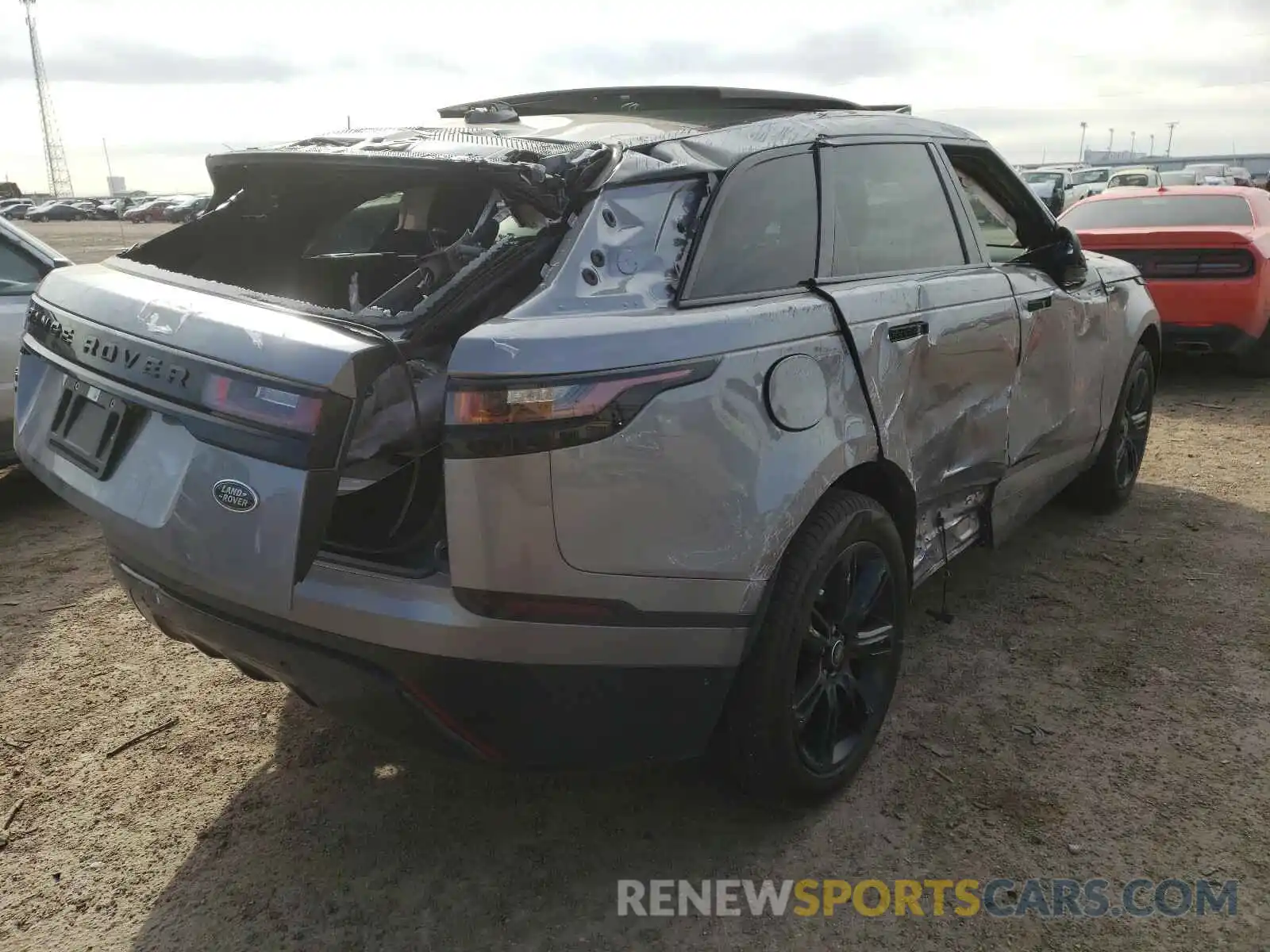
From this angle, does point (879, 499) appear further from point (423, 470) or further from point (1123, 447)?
point (1123, 447)

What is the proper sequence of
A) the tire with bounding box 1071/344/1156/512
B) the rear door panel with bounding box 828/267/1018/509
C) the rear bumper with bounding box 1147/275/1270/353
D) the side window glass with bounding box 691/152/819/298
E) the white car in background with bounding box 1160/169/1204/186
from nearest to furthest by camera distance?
1. the side window glass with bounding box 691/152/819/298
2. the rear door panel with bounding box 828/267/1018/509
3. the tire with bounding box 1071/344/1156/512
4. the rear bumper with bounding box 1147/275/1270/353
5. the white car in background with bounding box 1160/169/1204/186

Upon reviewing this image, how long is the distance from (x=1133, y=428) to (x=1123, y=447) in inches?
7.8

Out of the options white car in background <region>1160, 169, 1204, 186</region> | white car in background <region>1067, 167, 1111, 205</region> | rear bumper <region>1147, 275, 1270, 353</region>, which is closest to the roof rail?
rear bumper <region>1147, 275, 1270, 353</region>

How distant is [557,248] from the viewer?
2.24 metres

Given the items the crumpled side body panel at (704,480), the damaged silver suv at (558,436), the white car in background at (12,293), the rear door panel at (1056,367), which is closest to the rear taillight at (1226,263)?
the rear door panel at (1056,367)

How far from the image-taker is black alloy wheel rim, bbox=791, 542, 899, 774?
257 centimetres

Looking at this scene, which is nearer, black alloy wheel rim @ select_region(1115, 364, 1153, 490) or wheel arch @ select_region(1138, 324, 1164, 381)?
black alloy wheel rim @ select_region(1115, 364, 1153, 490)

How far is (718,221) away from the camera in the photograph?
2402mm

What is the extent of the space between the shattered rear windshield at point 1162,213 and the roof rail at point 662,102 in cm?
569

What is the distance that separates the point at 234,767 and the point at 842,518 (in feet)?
6.06

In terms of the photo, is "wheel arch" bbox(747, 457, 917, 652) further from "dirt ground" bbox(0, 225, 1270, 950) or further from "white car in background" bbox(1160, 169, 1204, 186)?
"white car in background" bbox(1160, 169, 1204, 186)

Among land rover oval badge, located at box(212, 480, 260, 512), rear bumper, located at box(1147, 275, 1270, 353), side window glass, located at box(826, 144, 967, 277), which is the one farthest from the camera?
rear bumper, located at box(1147, 275, 1270, 353)

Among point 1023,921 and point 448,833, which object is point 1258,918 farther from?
point 448,833

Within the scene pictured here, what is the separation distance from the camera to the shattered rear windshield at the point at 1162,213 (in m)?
8.12
